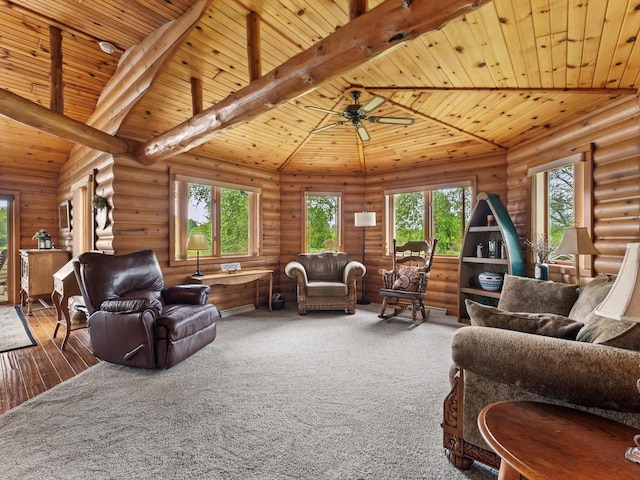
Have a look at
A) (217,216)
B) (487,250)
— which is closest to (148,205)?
(217,216)

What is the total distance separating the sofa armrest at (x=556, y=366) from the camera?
1208 mm

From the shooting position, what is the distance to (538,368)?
1.36 m

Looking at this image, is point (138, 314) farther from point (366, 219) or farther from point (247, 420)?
point (366, 219)

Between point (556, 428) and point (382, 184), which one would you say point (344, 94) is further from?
point (556, 428)

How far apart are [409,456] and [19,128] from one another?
6.77m

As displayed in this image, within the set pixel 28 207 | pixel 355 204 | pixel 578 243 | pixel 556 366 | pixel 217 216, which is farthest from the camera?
pixel 355 204

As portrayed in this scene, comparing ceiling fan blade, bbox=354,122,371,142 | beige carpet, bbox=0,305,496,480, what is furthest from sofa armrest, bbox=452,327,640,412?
ceiling fan blade, bbox=354,122,371,142

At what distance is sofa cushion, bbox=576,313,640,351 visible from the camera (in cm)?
129

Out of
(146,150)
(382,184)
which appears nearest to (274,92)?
(146,150)

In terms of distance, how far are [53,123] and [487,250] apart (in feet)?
17.5

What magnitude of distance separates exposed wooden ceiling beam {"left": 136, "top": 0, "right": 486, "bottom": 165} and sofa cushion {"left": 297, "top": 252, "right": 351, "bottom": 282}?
2771 millimetres

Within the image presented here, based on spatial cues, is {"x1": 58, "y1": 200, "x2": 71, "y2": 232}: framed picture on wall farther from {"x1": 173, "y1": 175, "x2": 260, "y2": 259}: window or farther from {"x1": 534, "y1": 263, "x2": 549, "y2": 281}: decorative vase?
{"x1": 534, "y1": 263, "x2": 549, "y2": 281}: decorative vase

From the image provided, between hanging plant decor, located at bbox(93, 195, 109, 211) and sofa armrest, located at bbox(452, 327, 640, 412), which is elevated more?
hanging plant decor, located at bbox(93, 195, 109, 211)

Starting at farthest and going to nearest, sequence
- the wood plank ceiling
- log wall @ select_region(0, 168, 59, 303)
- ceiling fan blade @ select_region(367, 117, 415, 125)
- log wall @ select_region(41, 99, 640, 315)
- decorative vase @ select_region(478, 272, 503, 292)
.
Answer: log wall @ select_region(0, 168, 59, 303)
decorative vase @ select_region(478, 272, 503, 292)
ceiling fan blade @ select_region(367, 117, 415, 125)
log wall @ select_region(41, 99, 640, 315)
the wood plank ceiling
